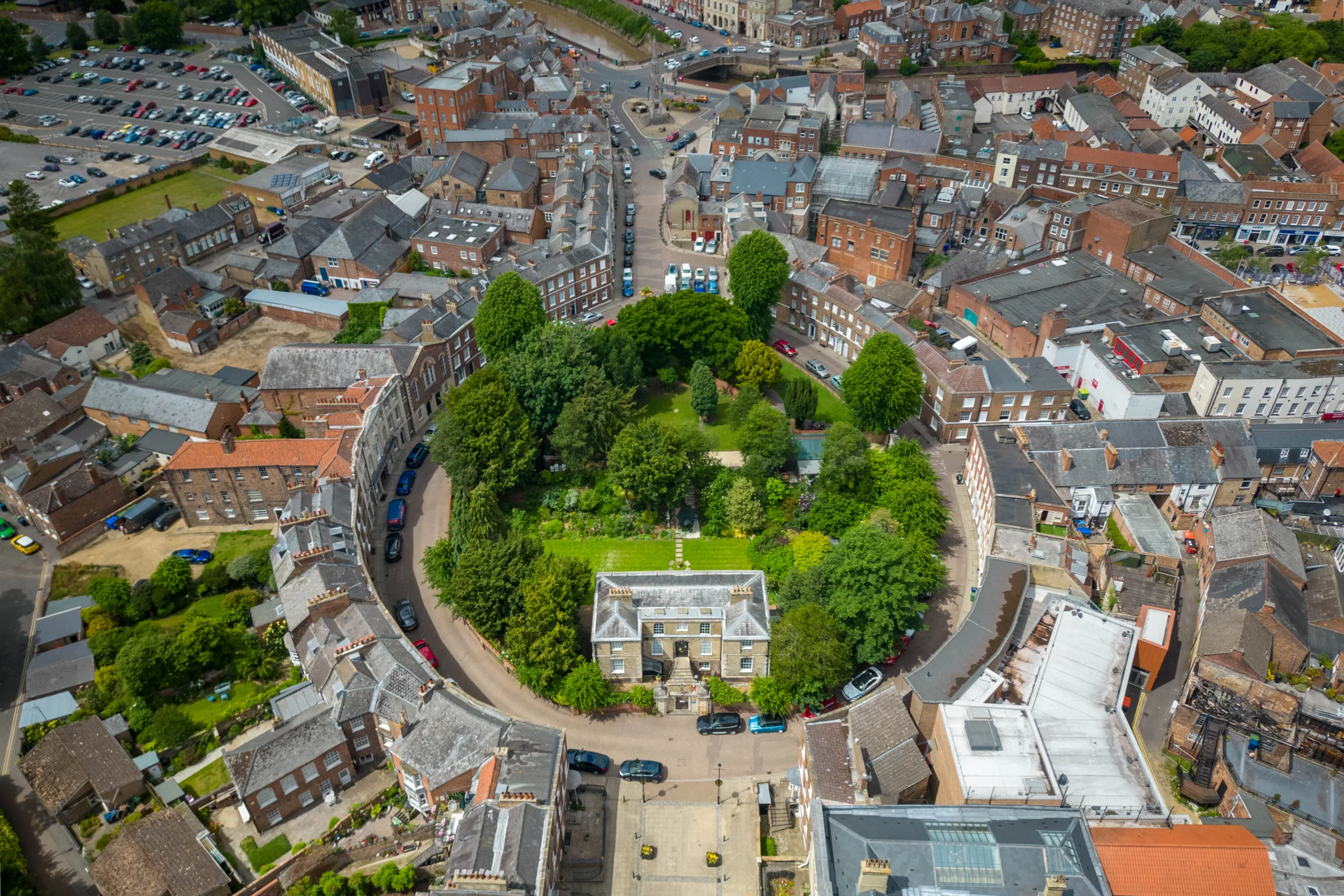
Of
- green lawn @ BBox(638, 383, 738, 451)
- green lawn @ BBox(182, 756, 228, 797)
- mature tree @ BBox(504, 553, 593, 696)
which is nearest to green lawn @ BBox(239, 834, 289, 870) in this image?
green lawn @ BBox(182, 756, 228, 797)

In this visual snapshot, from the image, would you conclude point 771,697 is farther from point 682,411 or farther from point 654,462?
point 682,411

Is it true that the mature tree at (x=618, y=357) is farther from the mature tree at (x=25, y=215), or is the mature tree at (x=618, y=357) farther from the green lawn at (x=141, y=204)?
the green lawn at (x=141, y=204)

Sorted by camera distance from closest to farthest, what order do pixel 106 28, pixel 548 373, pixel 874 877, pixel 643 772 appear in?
pixel 874 877 < pixel 643 772 < pixel 548 373 < pixel 106 28

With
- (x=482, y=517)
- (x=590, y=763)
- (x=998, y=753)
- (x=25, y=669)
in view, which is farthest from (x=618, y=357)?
(x=25, y=669)

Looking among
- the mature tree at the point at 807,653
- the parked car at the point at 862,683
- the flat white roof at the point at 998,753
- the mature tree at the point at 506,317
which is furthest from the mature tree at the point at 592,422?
the flat white roof at the point at 998,753

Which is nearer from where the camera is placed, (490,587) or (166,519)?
(490,587)

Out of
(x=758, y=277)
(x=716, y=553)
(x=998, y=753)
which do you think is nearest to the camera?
(x=998, y=753)
